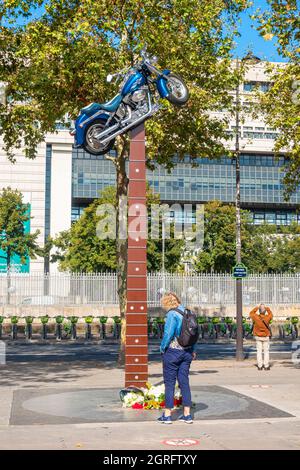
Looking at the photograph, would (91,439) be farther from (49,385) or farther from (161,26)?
(161,26)

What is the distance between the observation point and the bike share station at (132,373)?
443 inches

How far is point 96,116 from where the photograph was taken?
14.0 m

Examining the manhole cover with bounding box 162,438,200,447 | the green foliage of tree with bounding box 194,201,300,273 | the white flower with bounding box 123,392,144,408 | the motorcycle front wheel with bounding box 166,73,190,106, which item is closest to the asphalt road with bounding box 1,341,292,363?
the white flower with bounding box 123,392,144,408

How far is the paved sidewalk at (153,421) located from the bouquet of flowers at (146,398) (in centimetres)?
84

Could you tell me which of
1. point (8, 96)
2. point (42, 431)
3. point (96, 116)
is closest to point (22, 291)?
point (8, 96)

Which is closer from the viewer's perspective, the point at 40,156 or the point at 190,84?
the point at 190,84

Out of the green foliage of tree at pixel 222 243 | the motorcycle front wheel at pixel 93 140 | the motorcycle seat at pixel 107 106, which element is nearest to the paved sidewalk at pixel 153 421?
the motorcycle front wheel at pixel 93 140

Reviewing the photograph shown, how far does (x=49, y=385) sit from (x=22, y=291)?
23.6 m

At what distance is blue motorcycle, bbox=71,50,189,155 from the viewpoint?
1350cm

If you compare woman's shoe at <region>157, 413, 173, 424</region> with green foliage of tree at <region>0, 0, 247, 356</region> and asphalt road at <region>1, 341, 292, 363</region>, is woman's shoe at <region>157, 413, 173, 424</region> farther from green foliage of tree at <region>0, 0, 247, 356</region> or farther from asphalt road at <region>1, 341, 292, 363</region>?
asphalt road at <region>1, 341, 292, 363</region>

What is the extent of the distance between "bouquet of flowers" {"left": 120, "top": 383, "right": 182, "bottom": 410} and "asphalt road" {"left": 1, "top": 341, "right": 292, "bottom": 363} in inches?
423

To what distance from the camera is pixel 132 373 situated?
12.5m

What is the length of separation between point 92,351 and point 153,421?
16399 millimetres

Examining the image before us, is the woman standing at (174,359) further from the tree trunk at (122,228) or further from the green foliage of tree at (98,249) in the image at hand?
the green foliage of tree at (98,249)
